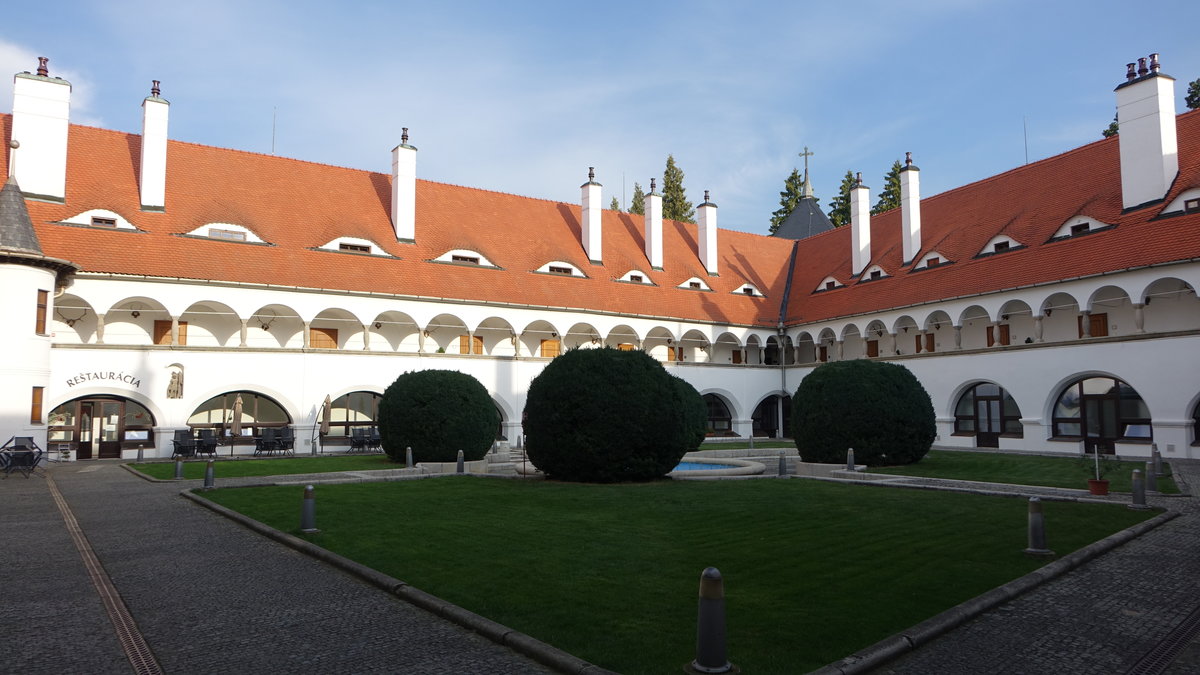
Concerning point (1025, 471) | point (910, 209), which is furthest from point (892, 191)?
point (1025, 471)

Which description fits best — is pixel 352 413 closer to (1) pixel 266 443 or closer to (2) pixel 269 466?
(1) pixel 266 443

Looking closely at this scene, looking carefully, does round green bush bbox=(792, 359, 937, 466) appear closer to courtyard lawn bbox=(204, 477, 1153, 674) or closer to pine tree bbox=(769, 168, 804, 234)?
courtyard lawn bbox=(204, 477, 1153, 674)

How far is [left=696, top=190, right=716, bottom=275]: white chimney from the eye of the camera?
4525 cm

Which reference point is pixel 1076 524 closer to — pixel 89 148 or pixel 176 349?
pixel 176 349

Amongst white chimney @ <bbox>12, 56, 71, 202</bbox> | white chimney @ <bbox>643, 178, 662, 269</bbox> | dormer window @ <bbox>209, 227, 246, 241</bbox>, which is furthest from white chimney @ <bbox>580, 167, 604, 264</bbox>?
white chimney @ <bbox>12, 56, 71, 202</bbox>

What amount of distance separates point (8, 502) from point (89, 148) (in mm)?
22787

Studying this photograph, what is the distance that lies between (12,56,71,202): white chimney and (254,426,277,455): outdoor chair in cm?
1217

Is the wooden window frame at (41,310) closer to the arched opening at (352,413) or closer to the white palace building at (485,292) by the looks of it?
the white palace building at (485,292)

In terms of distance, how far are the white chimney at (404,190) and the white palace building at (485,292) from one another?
0.11 meters

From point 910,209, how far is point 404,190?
83.1 feet

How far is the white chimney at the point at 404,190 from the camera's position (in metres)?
36.7

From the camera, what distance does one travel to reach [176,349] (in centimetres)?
2909

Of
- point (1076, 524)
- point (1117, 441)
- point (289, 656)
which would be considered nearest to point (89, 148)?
point (289, 656)

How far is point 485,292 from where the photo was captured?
36094mm
